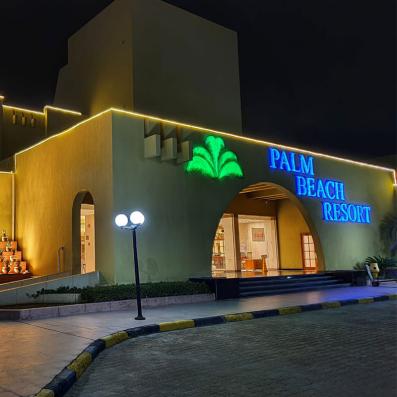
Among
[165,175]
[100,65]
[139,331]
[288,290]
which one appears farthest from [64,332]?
[100,65]

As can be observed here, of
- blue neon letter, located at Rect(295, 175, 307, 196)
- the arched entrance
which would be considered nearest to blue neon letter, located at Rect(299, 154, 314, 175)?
blue neon letter, located at Rect(295, 175, 307, 196)

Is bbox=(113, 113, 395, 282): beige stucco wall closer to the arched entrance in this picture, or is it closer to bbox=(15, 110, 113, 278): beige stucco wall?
bbox=(15, 110, 113, 278): beige stucco wall

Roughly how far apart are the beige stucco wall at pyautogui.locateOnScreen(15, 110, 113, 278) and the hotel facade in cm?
6

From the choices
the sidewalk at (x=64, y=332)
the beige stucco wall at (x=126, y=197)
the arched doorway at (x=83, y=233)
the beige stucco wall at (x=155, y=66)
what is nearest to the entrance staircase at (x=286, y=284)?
the sidewalk at (x=64, y=332)

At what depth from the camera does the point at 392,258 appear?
75.6 ft

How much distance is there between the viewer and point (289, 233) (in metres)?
24.7

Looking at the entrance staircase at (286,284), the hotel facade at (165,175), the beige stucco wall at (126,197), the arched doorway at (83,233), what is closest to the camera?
the beige stucco wall at (126,197)

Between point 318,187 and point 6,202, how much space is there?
12.9 metres

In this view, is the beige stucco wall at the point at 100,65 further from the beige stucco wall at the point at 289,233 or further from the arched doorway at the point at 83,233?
the beige stucco wall at the point at 289,233

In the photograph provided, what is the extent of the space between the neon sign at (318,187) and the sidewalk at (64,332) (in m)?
5.34

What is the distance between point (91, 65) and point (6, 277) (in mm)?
11194

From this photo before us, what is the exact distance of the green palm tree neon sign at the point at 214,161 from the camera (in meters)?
15.9

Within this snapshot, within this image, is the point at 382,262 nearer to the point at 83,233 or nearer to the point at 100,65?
the point at 83,233

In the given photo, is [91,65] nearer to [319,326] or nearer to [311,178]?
[311,178]
